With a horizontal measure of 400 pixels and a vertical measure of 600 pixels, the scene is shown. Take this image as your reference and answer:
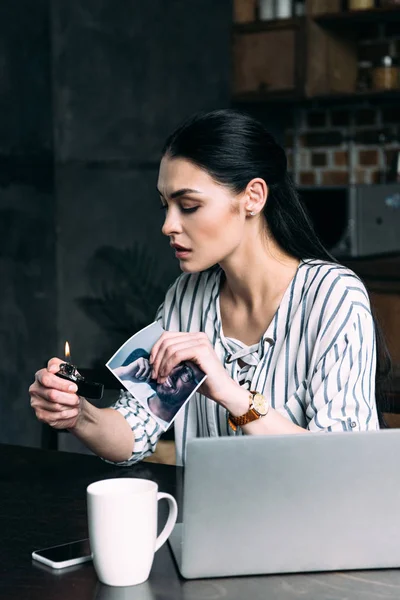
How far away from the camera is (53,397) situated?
1.42 metres

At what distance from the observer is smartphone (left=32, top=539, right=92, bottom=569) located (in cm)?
109

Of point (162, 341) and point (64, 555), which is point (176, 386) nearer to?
point (162, 341)

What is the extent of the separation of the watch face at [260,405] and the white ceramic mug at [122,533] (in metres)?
0.41

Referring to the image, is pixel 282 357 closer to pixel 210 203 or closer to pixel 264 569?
pixel 210 203

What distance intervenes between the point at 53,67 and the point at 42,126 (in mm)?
244

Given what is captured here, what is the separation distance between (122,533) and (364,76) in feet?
13.2

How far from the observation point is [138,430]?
65.6 inches

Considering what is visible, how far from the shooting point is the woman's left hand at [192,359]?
137cm

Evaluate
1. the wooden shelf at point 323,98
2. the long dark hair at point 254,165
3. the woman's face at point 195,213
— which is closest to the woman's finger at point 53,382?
the woman's face at point 195,213

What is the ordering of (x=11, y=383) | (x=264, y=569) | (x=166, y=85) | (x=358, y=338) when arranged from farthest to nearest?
(x=166, y=85) < (x=11, y=383) < (x=358, y=338) < (x=264, y=569)

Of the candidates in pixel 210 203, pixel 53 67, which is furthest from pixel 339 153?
pixel 210 203

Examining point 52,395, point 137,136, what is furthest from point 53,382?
point 137,136

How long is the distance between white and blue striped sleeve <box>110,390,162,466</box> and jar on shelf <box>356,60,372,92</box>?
3.24m

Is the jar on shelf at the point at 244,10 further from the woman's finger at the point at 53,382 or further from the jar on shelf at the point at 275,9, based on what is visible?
the woman's finger at the point at 53,382
